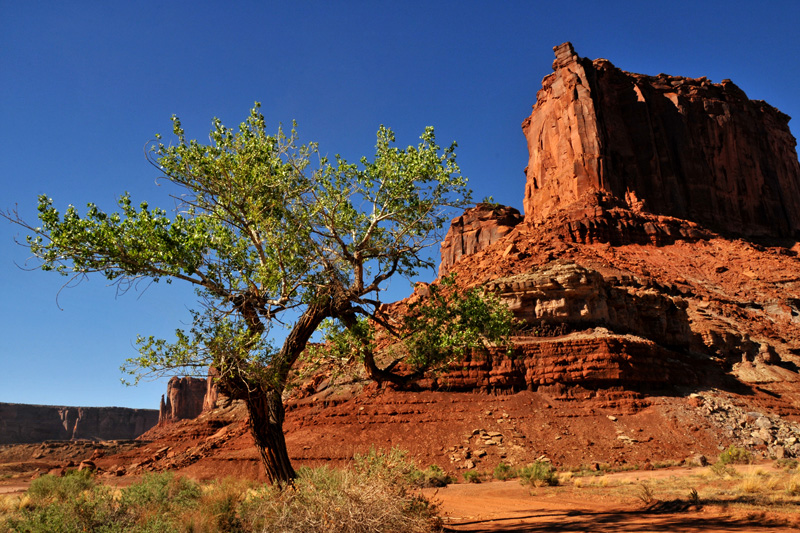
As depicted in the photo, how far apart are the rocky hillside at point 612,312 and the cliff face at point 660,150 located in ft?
1.04

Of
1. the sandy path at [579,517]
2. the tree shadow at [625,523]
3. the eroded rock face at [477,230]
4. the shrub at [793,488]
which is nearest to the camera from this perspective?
the tree shadow at [625,523]

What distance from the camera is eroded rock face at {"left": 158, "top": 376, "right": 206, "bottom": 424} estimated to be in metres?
124

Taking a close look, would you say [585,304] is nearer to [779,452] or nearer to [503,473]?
[779,452]

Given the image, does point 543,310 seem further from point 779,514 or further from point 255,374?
point 255,374

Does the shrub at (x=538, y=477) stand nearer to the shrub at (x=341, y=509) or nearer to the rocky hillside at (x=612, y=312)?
the rocky hillside at (x=612, y=312)

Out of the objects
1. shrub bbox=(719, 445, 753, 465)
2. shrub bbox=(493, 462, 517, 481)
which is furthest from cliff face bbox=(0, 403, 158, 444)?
shrub bbox=(719, 445, 753, 465)

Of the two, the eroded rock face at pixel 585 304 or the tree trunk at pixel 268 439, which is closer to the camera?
the tree trunk at pixel 268 439

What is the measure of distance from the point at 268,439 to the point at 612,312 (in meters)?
34.6

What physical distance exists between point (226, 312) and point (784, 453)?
2922cm

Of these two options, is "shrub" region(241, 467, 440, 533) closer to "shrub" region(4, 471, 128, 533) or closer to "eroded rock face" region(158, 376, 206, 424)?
"shrub" region(4, 471, 128, 533)

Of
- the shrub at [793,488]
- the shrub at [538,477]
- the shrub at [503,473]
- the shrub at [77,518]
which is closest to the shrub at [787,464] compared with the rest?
the shrub at [793,488]

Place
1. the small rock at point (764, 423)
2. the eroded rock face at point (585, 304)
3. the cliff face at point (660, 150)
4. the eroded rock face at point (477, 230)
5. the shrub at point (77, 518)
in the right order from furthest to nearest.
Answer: the eroded rock face at point (477, 230)
the cliff face at point (660, 150)
the eroded rock face at point (585, 304)
the small rock at point (764, 423)
the shrub at point (77, 518)

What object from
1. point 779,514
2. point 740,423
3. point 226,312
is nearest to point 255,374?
point 226,312

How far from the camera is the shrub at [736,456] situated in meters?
23.7
